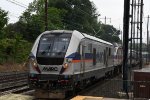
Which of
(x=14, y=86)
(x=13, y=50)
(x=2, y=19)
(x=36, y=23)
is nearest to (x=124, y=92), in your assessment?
(x=14, y=86)

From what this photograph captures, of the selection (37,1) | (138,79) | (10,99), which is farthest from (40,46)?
(37,1)

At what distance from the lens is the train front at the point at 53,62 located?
58.7ft

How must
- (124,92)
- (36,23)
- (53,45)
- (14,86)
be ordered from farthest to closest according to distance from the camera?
(36,23)
(14,86)
(53,45)
(124,92)

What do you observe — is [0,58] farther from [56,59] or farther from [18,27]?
[56,59]

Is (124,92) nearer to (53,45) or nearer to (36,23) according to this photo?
(53,45)

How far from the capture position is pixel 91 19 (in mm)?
109000

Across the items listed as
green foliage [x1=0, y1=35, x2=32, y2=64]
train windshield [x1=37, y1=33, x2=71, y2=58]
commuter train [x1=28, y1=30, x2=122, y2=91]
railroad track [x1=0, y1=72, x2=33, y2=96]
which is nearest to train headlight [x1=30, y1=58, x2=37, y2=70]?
commuter train [x1=28, y1=30, x2=122, y2=91]

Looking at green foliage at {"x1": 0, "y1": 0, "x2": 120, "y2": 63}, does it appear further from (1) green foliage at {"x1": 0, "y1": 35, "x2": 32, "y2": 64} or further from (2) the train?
(2) the train

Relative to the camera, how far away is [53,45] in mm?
18969

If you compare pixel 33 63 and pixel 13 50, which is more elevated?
pixel 13 50

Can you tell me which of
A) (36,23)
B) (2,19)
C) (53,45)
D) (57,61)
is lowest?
(57,61)

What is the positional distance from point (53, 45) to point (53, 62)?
1110 millimetres

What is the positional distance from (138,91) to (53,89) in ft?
12.4

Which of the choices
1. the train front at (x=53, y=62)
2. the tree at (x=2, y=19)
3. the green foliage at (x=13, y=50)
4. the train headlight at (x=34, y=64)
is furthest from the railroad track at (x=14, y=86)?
the tree at (x=2, y=19)
